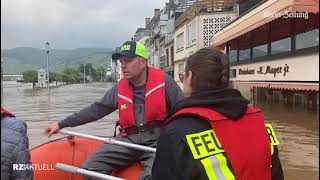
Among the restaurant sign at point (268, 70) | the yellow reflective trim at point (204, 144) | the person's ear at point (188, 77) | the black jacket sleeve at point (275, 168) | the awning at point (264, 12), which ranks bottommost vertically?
the black jacket sleeve at point (275, 168)

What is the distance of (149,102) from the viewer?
4.20 metres

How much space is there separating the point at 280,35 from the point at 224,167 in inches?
717

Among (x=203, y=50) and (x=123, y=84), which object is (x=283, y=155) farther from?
(x=203, y=50)

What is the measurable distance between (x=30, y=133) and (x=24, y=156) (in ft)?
32.6

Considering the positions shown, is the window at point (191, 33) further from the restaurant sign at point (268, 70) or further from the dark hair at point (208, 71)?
the dark hair at point (208, 71)

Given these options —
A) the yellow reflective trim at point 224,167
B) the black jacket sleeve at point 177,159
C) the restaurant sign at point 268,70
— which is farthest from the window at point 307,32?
the black jacket sleeve at point 177,159

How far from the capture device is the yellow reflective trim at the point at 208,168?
215cm

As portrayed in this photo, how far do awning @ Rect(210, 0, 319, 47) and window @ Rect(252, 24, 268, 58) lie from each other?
4.53ft

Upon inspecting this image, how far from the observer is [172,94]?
14.1ft

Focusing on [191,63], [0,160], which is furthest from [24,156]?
[191,63]

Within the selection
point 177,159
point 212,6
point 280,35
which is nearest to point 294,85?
point 280,35

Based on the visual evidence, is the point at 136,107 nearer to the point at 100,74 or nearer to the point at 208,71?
the point at 208,71

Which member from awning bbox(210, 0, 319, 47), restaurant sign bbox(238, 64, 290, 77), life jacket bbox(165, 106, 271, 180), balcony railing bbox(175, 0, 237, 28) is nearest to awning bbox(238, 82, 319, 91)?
restaurant sign bbox(238, 64, 290, 77)

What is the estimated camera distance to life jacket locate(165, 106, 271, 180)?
221cm
